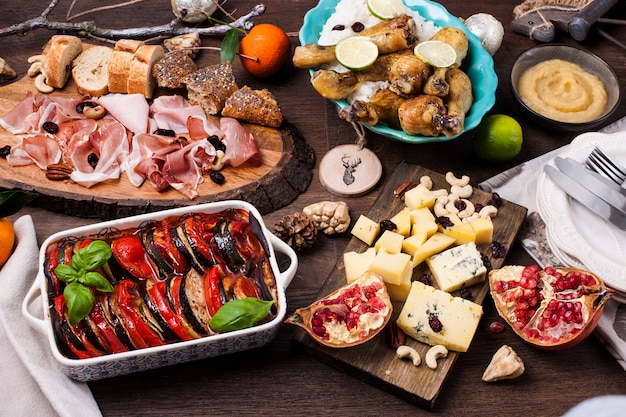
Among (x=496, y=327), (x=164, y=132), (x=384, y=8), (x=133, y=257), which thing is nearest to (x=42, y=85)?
(x=164, y=132)

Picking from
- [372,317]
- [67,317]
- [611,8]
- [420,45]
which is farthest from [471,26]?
[67,317]

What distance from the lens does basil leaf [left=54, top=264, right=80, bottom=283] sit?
2053mm

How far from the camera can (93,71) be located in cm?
288

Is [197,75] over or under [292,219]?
over

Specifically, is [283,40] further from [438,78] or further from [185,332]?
[185,332]

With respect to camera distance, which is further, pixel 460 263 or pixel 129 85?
pixel 129 85

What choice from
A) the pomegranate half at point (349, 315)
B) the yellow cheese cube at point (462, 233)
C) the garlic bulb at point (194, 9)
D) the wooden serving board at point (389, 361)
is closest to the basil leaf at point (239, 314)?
the pomegranate half at point (349, 315)

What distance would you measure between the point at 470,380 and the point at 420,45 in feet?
3.93

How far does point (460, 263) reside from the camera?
236 centimetres

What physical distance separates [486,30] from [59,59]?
1.71m

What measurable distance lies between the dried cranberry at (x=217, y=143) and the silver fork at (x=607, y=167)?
1.32m

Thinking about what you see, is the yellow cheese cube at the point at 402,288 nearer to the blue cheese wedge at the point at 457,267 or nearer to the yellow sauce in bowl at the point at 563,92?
the blue cheese wedge at the point at 457,267

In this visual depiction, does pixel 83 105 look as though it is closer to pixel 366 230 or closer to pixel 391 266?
pixel 366 230

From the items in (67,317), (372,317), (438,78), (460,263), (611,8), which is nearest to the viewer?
(67,317)
